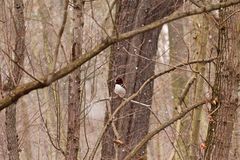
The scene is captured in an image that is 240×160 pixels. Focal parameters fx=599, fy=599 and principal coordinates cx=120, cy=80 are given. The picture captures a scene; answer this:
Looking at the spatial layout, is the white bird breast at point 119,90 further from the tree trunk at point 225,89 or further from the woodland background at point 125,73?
the tree trunk at point 225,89

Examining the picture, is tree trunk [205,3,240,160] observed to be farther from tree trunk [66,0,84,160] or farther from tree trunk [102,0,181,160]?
tree trunk [102,0,181,160]

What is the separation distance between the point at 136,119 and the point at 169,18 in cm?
380

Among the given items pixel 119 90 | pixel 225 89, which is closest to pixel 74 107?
pixel 119 90

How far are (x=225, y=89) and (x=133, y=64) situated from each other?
1.83 m

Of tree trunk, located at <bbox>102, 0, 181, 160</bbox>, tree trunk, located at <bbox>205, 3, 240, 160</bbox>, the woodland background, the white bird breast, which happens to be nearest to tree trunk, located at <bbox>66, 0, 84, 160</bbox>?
the woodland background

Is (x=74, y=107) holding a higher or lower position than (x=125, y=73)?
lower

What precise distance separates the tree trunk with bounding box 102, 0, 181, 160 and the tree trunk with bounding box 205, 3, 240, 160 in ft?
4.66

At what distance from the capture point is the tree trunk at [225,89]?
469 centimetres

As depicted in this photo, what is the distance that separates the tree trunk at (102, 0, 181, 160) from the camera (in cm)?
626

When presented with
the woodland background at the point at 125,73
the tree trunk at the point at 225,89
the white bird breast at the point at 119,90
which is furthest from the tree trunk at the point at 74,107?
the tree trunk at the point at 225,89

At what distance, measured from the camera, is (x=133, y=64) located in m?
6.46

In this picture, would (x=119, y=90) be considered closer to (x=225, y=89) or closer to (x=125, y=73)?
(x=125, y=73)

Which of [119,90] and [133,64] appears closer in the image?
[119,90]

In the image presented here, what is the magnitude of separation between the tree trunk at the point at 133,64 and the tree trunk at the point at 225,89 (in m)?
1.42
